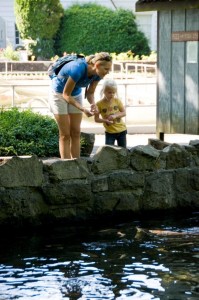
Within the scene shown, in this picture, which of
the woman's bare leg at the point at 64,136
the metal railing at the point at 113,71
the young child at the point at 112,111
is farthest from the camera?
the metal railing at the point at 113,71

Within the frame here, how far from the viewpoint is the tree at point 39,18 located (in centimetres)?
4350

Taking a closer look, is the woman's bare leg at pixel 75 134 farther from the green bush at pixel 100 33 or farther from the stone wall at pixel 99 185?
the green bush at pixel 100 33

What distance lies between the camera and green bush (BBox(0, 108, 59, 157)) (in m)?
11.2

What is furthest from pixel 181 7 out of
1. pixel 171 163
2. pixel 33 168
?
pixel 33 168

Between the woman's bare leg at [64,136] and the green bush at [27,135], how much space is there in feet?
1.08

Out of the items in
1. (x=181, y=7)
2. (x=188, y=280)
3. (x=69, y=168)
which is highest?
(x=181, y=7)

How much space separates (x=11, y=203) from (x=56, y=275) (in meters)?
1.71

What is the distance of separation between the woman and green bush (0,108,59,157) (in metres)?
0.38

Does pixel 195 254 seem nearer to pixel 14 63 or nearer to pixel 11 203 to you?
pixel 11 203

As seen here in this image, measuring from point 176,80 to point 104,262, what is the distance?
734 cm

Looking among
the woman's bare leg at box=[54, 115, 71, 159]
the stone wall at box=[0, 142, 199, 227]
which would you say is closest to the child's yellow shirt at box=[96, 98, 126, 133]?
the woman's bare leg at box=[54, 115, 71, 159]

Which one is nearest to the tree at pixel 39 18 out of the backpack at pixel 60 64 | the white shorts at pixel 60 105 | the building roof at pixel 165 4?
the building roof at pixel 165 4

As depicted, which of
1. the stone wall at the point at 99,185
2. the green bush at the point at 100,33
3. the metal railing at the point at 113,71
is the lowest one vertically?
the stone wall at the point at 99,185

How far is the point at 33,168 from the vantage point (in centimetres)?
1028
